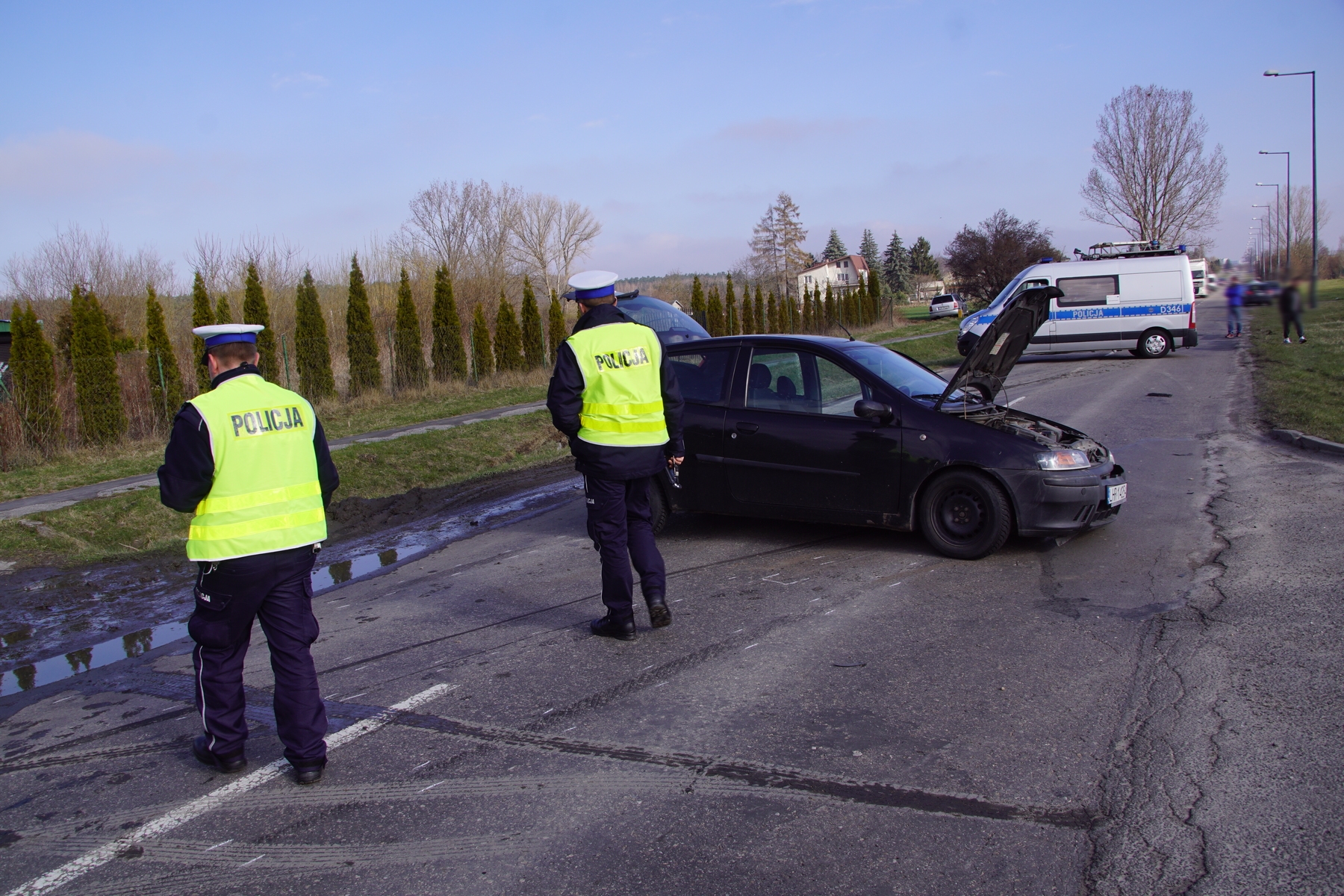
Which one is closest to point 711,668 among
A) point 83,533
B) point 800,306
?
point 83,533

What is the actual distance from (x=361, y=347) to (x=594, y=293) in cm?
1960

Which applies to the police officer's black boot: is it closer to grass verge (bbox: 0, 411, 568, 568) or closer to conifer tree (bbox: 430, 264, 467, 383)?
grass verge (bbox: 0, 411, 568, 568)

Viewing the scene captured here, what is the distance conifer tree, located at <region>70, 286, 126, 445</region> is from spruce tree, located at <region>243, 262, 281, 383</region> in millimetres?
3613

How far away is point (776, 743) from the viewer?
397 centimetres

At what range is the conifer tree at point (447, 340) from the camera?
25531 millimetres

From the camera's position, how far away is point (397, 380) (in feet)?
80.8

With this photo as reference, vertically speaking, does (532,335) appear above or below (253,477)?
above

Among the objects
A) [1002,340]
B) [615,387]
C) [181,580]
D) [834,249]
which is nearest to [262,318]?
[181,580]

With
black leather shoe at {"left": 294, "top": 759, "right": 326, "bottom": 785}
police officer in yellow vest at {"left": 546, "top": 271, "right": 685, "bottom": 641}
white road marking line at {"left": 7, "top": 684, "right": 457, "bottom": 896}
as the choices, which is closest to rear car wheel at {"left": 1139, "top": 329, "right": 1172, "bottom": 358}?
police officer in yellow vest at {"left": 546, "top": 271, "right": 685, "bottom": 641}

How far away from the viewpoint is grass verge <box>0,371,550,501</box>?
13.4m

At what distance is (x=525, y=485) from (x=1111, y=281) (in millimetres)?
11920

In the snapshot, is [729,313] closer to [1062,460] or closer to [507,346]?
[507,346]

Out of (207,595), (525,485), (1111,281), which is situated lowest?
(525,485)

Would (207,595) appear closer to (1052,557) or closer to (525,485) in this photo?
(1052,557)
